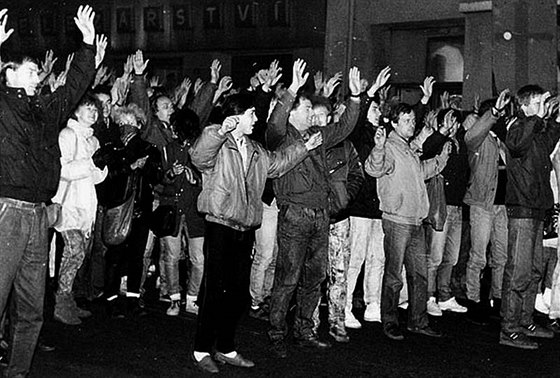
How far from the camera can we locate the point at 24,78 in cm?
634

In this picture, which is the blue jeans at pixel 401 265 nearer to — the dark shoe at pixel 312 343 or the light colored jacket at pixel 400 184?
the light colored jacket at pixel 400 184

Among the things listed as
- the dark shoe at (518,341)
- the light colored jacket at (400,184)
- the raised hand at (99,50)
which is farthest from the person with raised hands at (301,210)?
the dark shoe at (518,341)

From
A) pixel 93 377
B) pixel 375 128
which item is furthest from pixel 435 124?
pixel 93 377

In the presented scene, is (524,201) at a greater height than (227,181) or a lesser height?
lesser

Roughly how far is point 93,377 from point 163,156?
2.64 meters

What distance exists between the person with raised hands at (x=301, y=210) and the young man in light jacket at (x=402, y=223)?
2.32ft

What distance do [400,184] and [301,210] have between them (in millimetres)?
1232

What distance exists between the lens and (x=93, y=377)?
268 inches

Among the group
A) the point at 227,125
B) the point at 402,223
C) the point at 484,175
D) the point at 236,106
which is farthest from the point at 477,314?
the point at 227,125

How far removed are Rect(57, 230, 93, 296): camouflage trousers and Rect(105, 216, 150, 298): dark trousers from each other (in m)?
0.44

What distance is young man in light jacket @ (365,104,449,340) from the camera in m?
8.38

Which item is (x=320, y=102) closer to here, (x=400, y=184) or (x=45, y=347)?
(x=400, y=184)

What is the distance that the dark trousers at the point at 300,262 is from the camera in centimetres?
762

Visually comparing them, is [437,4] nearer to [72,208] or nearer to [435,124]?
[435,124]
